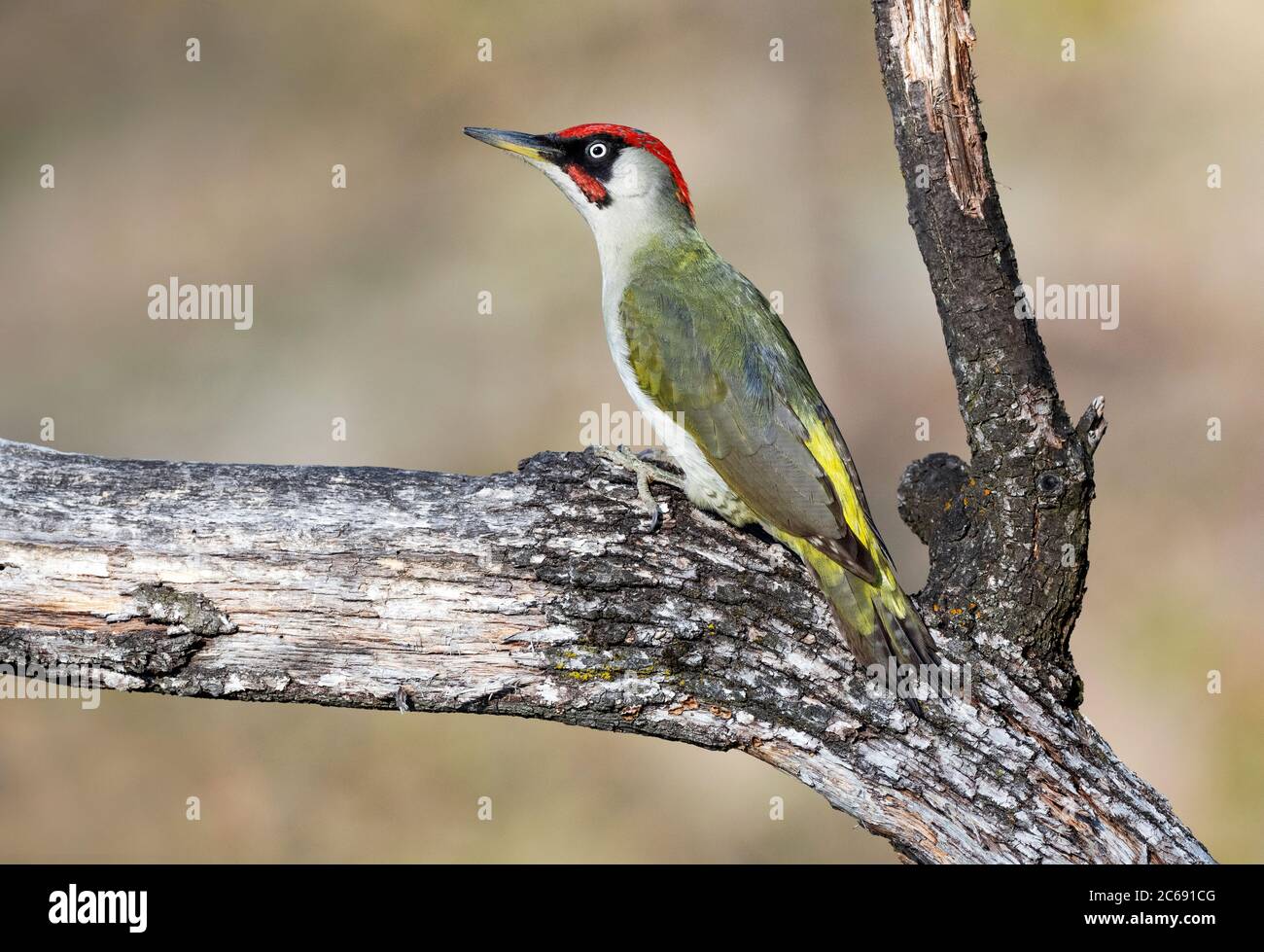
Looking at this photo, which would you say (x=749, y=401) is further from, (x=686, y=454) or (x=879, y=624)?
(x=879, y=624)

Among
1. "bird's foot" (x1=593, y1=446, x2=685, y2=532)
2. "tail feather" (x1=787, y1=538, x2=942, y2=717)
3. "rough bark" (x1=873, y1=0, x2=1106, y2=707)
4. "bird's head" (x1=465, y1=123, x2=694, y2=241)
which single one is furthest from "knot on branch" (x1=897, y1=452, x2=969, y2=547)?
"bird's head" (x1=465, y1=123, x2=694, y2=241)

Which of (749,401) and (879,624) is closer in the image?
(879,624)

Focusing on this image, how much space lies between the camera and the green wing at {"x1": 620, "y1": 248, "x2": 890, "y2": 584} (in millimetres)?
3768

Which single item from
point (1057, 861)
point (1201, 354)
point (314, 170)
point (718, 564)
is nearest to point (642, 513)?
point (718, 564)

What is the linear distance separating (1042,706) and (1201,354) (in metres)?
5.66

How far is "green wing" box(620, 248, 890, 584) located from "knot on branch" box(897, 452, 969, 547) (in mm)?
192

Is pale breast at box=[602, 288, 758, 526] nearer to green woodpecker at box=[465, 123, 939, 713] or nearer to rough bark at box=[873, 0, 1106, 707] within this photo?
green woodpecker at box=[465, 123, 939, 713]

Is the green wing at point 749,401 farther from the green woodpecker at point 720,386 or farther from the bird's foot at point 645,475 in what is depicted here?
the bird's foot at point 645,475

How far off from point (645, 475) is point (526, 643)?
0.68 meters

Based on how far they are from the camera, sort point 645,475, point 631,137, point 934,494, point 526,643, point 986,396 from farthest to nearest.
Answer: point 631,137 → point 934,494 → point 645,475 → point 986,396 → point 526,643

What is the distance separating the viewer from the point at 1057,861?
133 inches

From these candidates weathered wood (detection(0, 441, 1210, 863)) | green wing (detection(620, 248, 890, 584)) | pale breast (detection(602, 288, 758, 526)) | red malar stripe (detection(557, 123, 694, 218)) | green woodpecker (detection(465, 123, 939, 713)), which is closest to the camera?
weathered wood (detection(0, 441, 1210, 863))

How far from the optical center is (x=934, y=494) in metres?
4.03

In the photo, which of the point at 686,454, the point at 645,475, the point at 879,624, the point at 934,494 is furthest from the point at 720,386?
the point at 879,624
